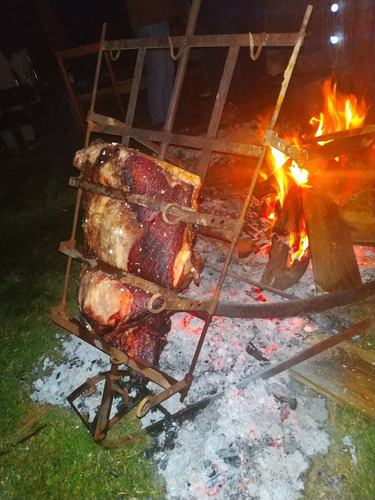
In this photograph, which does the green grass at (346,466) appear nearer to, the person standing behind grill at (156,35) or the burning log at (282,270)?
the burning log at (282,270)

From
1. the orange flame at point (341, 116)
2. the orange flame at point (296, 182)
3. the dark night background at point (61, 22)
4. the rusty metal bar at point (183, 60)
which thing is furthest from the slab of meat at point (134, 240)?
the dark night background at point (61, 22)

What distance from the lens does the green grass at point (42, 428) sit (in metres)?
2.67

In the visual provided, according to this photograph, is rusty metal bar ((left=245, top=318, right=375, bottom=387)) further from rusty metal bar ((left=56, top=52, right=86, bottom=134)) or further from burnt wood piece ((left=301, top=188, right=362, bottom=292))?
rusty metal bar ((left=56, top=52, right=86, bottom=134))

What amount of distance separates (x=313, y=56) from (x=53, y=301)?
29.9ft

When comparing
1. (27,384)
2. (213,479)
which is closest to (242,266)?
(213,479)

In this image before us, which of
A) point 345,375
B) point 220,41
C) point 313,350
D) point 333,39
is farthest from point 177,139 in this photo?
point 333,39

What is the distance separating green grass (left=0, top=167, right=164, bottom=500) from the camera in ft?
8.77

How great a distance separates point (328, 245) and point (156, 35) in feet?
20.5

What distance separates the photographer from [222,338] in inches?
141

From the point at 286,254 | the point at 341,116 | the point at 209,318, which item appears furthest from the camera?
the point at 341,116

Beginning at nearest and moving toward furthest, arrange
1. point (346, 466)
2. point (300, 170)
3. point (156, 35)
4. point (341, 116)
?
point (346, 466) → point (300, 170) → point (341, 116) → point (156, 35)

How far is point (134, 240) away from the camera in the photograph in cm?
291

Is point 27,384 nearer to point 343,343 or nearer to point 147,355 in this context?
point 147,355

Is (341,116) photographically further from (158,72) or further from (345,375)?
(345,375)
